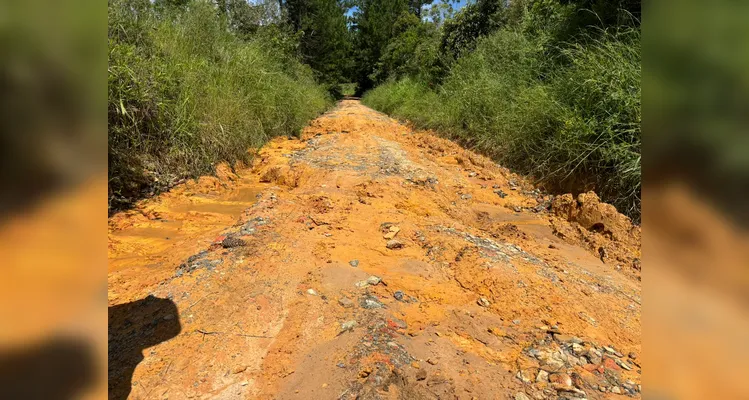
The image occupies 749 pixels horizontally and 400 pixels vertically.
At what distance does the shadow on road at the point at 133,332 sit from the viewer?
→ 1864mm

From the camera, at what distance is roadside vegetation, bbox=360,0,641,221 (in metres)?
4.52

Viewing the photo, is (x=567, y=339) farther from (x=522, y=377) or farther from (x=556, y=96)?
(x=556, y=96)

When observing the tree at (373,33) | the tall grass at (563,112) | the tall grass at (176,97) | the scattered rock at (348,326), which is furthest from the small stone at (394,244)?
the tree at (373,33)

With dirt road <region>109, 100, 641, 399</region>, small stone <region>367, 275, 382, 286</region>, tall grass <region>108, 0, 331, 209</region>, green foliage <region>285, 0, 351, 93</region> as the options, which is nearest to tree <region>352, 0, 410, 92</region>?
green foliage <region>285, 0, 351, 93</region>

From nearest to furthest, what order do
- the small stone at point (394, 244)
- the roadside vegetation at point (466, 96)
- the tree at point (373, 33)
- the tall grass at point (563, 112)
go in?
1. the small stone at point (394, 244)
2. the tall grass at point (563, 112)
3. the roadside vegetation at point (466, 96)
4. the tree at point (373, 33)

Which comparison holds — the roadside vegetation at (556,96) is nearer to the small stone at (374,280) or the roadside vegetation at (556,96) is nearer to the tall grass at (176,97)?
the small stone at (374,280)

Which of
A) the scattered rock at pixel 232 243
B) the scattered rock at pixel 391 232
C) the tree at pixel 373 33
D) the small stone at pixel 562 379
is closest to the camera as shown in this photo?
the small stone at pixel 562 379

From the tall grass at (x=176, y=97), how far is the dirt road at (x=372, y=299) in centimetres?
60

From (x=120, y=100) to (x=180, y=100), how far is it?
1355mm
